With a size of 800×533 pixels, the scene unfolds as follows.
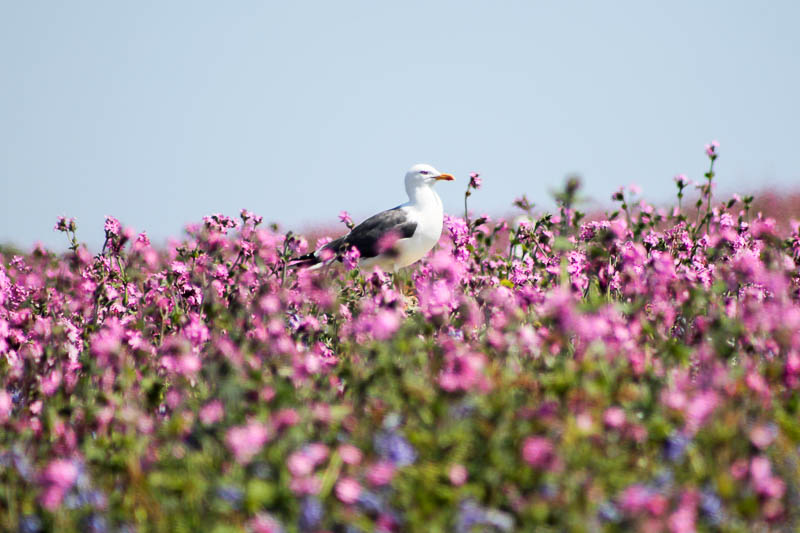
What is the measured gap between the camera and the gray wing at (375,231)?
8.38 m

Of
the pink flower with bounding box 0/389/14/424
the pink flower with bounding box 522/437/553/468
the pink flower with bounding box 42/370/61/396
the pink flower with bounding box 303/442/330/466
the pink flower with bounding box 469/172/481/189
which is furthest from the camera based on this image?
the pink flower with bounding box 469/172/481/189

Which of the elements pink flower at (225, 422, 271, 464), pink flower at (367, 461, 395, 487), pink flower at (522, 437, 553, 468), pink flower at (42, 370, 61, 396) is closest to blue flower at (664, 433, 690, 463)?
pink flower at (522, 437, 553, 468)

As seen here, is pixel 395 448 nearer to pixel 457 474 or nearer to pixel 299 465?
pixel 457 474

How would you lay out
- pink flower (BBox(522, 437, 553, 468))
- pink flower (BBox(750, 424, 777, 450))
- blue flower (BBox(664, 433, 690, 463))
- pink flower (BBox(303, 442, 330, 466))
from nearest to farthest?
pink flower (BBox(522, 437, 553, 468))
pink flower (BBox(303, 442, 330, 466))
pink flower (BBox(750, 424, 777, 450))
blue flower (BBox(664, 433, 690, 463))

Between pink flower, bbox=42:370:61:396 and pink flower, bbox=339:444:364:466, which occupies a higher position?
pink flower, bbox=42:370:61:396

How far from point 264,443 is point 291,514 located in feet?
0.76

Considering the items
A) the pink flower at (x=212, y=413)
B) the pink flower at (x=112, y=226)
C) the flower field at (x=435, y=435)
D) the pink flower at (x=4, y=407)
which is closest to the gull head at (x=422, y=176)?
the pink flower at (x=112, y=226)

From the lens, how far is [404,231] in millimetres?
8633

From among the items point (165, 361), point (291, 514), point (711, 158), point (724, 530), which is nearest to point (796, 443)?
point (724, 530)

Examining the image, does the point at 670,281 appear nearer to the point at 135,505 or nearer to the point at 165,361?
the point at 165,361

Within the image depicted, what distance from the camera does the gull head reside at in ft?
30.3

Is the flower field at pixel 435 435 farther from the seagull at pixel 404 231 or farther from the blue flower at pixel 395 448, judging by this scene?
the seagull at pixel 404 231

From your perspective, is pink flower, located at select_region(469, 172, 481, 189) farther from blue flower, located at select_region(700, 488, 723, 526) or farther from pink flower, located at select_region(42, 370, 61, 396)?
blue flower, located at select_region(700, 488, 723, 526)

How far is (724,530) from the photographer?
280cm
